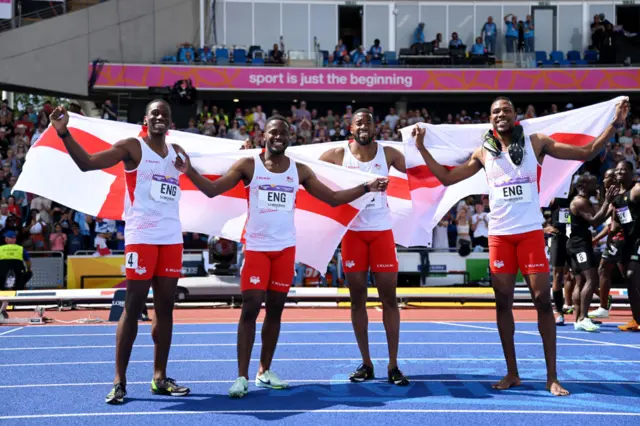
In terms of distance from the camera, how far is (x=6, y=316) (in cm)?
1354

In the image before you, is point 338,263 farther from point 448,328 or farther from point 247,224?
point 247,224

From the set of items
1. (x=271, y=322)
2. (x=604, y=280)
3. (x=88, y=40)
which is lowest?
(x=604, y=280)

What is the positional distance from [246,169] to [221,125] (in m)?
18.3

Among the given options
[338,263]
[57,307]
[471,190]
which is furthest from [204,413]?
[338,263]

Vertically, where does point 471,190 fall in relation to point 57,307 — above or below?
above

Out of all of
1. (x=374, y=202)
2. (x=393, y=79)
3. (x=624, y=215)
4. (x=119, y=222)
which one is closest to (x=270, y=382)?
(x=374, y=202)

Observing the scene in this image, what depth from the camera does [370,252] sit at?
7438 millimetres

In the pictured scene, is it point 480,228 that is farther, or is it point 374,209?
point 480,228

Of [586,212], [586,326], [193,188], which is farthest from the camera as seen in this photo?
[586,212]

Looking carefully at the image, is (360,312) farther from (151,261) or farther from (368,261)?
(151,261)

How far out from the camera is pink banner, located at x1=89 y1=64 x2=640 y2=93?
93.6 ft

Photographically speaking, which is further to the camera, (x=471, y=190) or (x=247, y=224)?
(x=471, y=190)

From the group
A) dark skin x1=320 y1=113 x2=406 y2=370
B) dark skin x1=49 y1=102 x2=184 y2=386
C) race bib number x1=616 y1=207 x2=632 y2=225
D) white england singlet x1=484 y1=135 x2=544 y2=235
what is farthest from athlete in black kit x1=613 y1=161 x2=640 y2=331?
dark skin x1=49 y1=102 x2=184 y2=386

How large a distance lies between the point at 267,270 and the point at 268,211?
1.67 feet
